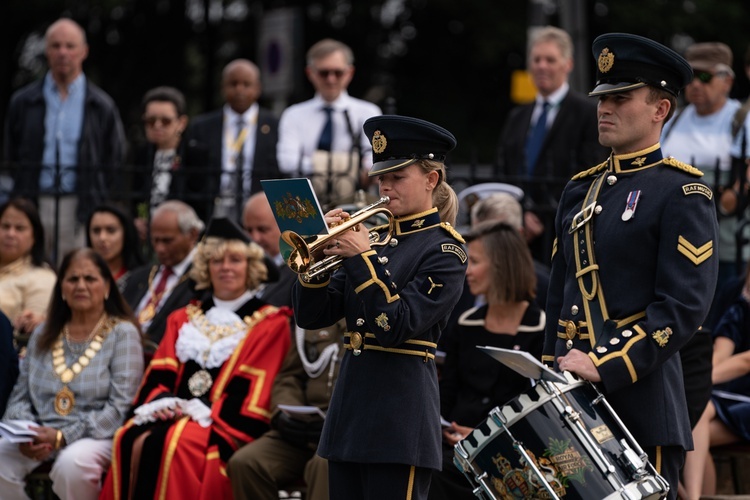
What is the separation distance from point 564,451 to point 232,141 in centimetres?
667

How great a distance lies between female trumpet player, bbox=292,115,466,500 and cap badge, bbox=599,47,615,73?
73cm

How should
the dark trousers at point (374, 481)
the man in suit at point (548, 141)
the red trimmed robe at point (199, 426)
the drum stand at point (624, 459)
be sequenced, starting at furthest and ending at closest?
1. the man in suit at point (548, 141)
2. the red trimmed robe at point (199, 426)
3. the dark trousers at point (374, 481)
4. the drum stand at point (624, 459)

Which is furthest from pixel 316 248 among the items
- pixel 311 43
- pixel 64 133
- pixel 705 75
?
pixel 311 43

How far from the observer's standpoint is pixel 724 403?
7719 mm

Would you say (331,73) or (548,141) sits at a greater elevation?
(331,73)

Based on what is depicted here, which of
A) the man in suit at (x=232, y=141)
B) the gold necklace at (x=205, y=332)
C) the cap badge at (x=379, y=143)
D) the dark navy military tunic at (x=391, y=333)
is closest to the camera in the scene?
the dark navy military tunic at (x=391, y=333)

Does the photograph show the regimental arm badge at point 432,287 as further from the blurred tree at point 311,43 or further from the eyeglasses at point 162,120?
the blurred tree at point 311,43

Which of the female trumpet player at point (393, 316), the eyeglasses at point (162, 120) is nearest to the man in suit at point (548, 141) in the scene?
the eyeglasses at point (162, 120)

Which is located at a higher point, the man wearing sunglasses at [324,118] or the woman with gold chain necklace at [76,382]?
the man wearing sunglasses at [324,118]

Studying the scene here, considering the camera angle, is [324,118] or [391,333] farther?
[324,118]

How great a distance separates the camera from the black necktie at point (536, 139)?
10048mm

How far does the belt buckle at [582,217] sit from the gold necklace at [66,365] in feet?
12.0

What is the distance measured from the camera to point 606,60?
5.12 m

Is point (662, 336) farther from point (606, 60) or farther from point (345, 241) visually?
point (345, 241)
